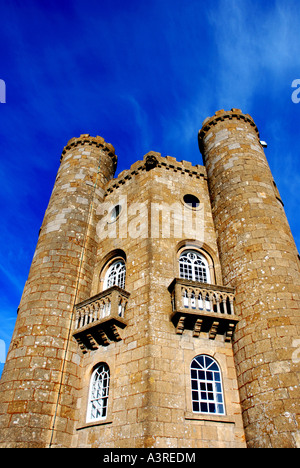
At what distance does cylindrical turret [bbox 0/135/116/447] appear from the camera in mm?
10656

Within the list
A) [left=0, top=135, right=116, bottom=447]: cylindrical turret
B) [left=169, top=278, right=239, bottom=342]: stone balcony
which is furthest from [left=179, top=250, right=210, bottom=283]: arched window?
[left=0, top=135, right=116, bottom=447]: cylindrical turret

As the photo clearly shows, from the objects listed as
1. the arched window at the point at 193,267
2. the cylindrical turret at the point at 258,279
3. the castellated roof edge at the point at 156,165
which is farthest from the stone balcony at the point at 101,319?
the castellated roof edge at the point at 156,165

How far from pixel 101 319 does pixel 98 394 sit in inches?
93.4

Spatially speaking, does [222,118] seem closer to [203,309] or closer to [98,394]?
[203,309]

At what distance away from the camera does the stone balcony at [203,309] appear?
11.1 metres

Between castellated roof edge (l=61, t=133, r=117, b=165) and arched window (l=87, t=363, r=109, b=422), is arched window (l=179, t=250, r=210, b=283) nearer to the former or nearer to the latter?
arched window (l=87, t=363, r=109, b=422)

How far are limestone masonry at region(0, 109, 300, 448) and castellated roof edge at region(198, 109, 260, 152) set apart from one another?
1.64 m

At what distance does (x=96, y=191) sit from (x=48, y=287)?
5759 mm

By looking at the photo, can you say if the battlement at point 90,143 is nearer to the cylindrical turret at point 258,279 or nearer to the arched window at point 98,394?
the cylindrical turret at point 258,279

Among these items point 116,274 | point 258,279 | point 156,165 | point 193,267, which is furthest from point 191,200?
point 258,279

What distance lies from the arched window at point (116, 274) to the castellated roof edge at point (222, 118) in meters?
8.05

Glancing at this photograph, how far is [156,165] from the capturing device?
1567 centimetres
